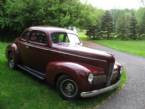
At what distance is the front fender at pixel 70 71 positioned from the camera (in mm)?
7582

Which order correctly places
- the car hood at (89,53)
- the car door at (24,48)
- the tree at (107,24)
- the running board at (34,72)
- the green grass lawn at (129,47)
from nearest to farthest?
the car hood at (89,53) < the running board at (34,72) < the car door at (24,48) < the green grass lawn at (129,47) < the tree at (107,24)

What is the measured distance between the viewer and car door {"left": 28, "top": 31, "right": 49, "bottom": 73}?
30.2ft

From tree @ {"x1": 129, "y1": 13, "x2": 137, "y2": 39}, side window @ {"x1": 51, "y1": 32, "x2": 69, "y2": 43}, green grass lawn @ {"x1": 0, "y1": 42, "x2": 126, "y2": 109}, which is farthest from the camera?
tree @ {"x1": 129, "y1": 13, "x2": 137, "y2": 39}

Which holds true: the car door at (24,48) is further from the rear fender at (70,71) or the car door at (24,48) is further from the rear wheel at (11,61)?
the rear fender at (70,71)

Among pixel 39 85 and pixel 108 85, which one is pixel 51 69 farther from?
pixel 108 85

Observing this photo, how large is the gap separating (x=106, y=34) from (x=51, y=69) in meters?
46.9

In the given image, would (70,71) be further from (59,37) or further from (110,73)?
(59,37)

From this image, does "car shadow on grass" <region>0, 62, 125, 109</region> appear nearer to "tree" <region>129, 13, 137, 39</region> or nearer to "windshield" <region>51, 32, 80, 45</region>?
"windshield" <region>51, 32, 80, 45</region>

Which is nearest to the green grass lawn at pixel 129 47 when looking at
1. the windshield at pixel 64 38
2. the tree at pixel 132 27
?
the windshield at pixel 64 38

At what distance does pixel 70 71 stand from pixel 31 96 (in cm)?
142

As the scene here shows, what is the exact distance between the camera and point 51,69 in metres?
8.41

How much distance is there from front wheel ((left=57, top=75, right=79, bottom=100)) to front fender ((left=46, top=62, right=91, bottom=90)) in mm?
169

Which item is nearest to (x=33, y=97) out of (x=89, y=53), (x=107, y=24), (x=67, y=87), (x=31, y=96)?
(x=31, y=96)

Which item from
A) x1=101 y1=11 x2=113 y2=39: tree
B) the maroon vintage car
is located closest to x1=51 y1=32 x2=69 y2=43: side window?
the maroon vintage car
